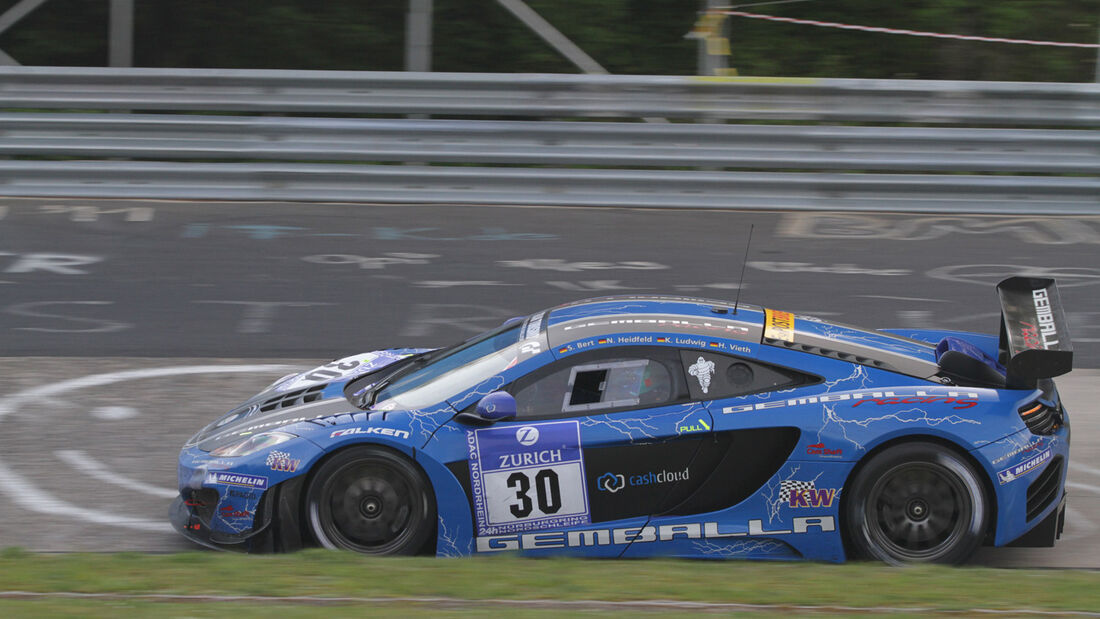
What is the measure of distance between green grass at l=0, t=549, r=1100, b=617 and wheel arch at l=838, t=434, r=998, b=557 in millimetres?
239

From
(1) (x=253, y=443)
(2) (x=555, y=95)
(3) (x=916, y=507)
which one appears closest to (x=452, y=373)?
(1) (x=253, y=443)

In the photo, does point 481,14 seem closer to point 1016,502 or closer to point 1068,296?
point 1068,296

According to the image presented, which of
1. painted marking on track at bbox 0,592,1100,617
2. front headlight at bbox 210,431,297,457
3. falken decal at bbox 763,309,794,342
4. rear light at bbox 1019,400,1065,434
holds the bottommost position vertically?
painted marking on track at bbox 0,592,1100,617

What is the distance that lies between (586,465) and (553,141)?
23.3 ft

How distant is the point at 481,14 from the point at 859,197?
530 centimetres

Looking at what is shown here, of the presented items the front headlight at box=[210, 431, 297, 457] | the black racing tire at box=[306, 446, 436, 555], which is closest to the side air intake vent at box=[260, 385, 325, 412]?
the front headlight at box=[210, 431, 297, 457]

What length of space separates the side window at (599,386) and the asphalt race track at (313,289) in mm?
1916

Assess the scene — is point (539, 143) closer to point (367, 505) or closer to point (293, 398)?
point (293, 398)

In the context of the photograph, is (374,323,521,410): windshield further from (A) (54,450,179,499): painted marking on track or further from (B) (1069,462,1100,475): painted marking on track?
(B) (1069,462,1100,475): painted marking on track

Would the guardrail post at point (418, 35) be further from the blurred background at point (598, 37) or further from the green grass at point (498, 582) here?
the green grass at point (498, 582)

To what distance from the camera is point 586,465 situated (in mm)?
5293

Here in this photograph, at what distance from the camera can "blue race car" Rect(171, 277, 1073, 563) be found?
5297 mm

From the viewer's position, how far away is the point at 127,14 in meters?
14.2

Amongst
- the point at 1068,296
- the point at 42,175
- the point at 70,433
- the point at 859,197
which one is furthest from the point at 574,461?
the point at 42,175
